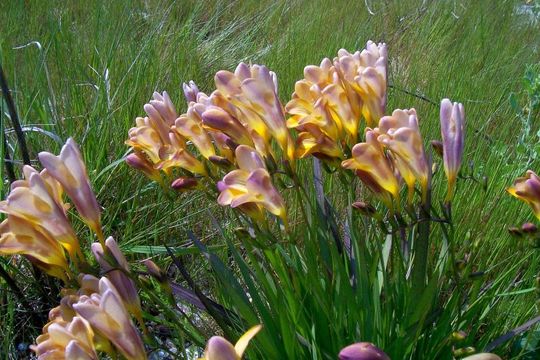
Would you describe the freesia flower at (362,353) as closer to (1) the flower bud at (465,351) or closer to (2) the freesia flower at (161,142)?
(1) the flower bud at (465,351)

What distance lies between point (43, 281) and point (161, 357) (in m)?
0.38

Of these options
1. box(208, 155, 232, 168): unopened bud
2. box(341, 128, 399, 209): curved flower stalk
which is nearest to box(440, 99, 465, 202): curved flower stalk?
box(341, 128, 399, 209): curved flower stalk

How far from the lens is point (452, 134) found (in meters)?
1.12

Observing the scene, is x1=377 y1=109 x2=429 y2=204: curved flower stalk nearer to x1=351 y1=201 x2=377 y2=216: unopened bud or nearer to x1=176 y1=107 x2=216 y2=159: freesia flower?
x1=351 y1=201 x2=377 y2=216: unopened bud

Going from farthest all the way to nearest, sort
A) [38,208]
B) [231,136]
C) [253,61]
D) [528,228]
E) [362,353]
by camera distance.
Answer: [253,61] < [231,136] < [528,228] < [38,208] < [362,353]

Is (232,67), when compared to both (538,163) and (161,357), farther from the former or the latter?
(161,357)

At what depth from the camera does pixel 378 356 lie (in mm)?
799

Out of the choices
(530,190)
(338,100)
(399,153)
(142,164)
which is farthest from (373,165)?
(142,164)

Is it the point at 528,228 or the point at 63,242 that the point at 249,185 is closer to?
the point at 63,242

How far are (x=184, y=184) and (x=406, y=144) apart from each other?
0.43 metres

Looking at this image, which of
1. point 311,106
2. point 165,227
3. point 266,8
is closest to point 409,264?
point 311,106

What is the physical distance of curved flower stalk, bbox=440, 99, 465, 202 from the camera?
3.65 ft

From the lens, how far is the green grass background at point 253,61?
5.98 ft

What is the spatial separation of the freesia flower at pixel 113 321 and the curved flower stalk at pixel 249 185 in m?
0.27
